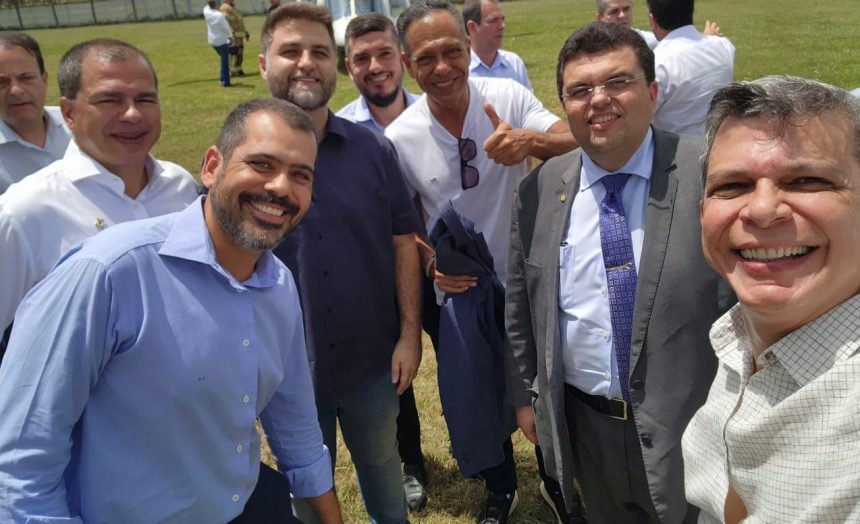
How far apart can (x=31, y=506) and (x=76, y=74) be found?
1.87m

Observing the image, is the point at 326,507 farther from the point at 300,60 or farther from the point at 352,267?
the point at 300,60

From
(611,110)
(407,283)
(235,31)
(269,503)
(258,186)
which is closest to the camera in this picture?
(258,186)

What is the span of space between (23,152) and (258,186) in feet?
9.05

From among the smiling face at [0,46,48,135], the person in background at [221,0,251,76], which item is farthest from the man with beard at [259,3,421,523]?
the person in background at [221,0,251,76]

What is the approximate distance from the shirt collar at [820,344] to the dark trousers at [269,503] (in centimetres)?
171

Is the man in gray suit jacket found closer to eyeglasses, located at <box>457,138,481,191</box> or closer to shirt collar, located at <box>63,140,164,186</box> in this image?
eyeglasses, located at <box>457,138,481,191</box>

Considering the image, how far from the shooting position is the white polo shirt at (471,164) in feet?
11.2

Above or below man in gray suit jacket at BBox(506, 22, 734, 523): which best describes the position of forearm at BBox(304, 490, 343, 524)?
below

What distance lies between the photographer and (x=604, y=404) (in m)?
2.67

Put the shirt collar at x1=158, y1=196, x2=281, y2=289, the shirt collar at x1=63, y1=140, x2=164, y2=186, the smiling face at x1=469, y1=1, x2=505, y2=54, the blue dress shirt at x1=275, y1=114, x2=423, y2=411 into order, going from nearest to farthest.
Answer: the shirt collar at x1=158, y1=196, x2=281, y2=289 → the shirt collar at x1=63, y1=140, x2=164, y2=186 → the blue dress shirt at x1=275, y1=114, x2=423, y2=411 → the smiling face at x1=469, y1=1, x2=505, y2=54

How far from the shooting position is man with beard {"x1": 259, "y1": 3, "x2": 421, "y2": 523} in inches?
119

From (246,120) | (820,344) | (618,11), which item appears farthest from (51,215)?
(618,11)

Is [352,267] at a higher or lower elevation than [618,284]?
lower

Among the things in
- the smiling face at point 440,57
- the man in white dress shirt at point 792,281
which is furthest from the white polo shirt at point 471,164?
the man in white dress shirt at point 792,281
